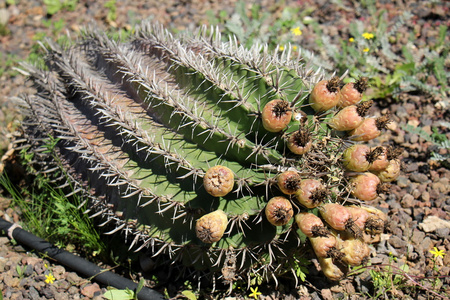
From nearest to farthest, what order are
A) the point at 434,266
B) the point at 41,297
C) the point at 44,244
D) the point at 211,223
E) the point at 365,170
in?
1. the point at 211,223
2. the point at 365,170
3. the point at 434,266
4. the point at 41,297
5. the point at 44,244

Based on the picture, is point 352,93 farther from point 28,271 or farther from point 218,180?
point 28,271

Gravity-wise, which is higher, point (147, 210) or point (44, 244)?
point (147, 210)

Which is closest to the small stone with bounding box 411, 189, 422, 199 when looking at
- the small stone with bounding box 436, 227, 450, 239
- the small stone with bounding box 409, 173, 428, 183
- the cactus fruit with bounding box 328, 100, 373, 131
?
the small stone with bounding box 409, 173, 428, 183

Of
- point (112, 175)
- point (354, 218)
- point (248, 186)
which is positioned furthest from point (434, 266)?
point (112, 175)

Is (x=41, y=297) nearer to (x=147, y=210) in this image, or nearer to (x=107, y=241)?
(x=107, y=241)

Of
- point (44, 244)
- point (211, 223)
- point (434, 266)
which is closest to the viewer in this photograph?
point (211, 223)

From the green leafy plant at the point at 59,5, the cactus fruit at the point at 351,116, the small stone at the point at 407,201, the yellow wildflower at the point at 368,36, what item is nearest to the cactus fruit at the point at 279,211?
the cactus fruit at the point at 351,116

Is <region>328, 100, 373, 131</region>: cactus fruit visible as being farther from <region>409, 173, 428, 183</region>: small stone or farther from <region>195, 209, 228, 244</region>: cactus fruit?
<region>409, 173, 428, 183</region>: small stone
